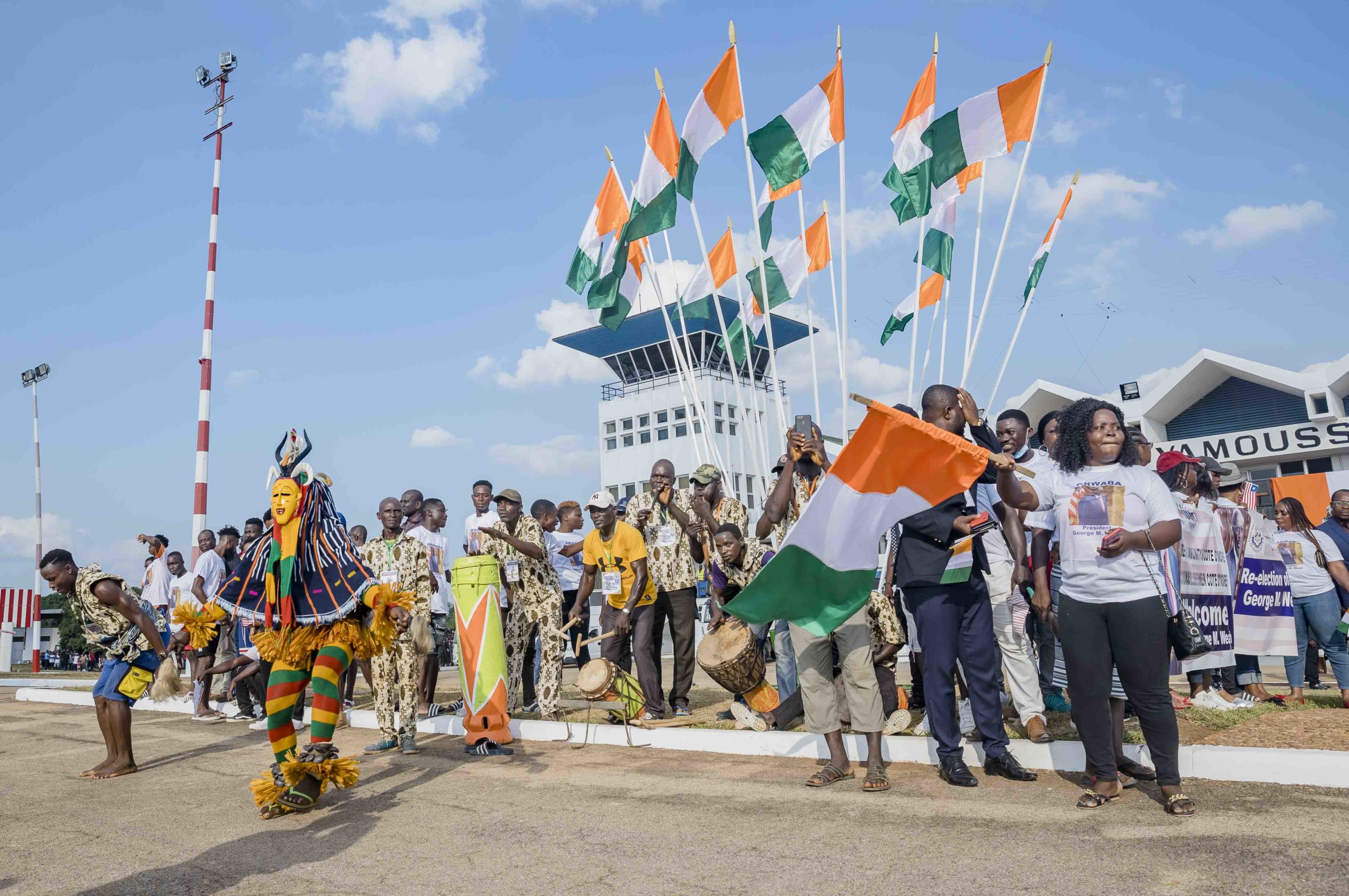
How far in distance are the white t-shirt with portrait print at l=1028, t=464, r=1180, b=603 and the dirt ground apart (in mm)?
1043

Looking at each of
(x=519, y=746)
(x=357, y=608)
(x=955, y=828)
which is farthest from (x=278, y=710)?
(x=955, y=828)

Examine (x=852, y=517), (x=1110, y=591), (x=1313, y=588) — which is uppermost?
(x=852, y=517)

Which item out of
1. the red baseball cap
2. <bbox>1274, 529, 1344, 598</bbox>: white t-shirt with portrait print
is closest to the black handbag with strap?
the red baseball cap

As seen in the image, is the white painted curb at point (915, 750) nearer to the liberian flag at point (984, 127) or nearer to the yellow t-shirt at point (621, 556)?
the yellow t-shirt at point (621, 556)

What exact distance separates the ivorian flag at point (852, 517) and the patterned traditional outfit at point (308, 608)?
7.51 feet

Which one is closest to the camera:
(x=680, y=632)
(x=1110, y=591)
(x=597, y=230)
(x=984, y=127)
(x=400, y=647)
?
(x=1110, y=591)

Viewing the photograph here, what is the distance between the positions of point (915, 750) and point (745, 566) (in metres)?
2.17

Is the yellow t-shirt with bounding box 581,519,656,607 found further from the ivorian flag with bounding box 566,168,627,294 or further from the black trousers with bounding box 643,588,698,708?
the ivorian flag with bounding box 566,168,627,294

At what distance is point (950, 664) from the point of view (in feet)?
17.4

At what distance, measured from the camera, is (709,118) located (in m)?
12.5

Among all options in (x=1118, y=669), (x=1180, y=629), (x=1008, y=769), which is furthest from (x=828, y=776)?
(x=1180, y=629)

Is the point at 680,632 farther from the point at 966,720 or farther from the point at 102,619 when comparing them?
the point at 102,619

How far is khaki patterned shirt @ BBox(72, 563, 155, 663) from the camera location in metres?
7.09

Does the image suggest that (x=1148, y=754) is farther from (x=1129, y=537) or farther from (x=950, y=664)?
(x=1129, y=537)
